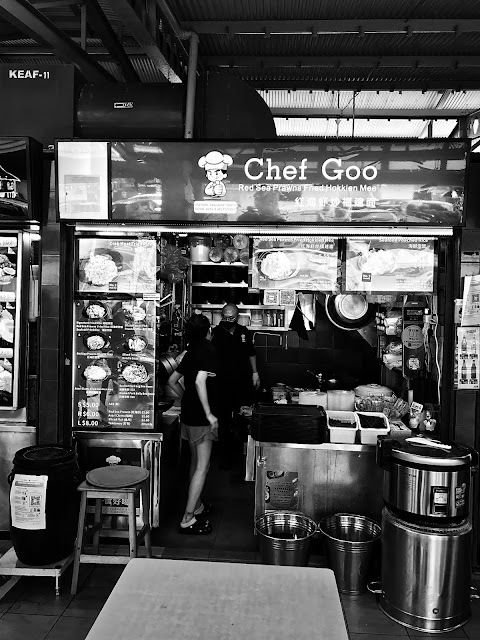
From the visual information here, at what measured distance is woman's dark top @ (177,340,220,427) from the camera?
4836 mm

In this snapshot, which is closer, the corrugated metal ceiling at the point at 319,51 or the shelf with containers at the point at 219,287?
the corrugated metal ceiling at the point at 319,51

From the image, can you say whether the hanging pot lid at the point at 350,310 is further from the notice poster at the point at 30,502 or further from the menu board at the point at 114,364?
the notice poster at the point at 30,502

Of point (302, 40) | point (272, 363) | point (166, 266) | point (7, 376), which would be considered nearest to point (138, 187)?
point (166, 266)

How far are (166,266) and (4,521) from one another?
2.57 metres

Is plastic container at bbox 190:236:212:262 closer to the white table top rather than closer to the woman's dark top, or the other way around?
the woman's dark top

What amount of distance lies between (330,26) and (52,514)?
14.7 ft

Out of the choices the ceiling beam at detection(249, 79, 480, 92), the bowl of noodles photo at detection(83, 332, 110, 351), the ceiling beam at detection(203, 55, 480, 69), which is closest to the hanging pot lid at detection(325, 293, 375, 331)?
the ceiling beam at detection(249, 79, 480, 92)

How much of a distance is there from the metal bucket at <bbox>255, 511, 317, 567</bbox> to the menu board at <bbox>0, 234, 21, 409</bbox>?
2254mm

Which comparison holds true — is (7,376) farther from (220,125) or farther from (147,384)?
(220,125)

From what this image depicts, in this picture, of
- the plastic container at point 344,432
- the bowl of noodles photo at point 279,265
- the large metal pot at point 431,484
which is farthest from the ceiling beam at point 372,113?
the large metal pot at point 431,484

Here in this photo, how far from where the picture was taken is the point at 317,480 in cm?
456

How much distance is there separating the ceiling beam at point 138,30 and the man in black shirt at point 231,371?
2850 millimetres

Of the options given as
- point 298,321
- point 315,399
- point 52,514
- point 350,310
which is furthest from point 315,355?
point 52,514

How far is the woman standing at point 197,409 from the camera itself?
4824mm
